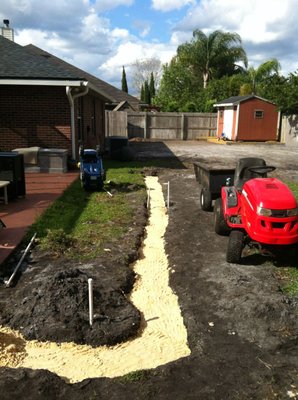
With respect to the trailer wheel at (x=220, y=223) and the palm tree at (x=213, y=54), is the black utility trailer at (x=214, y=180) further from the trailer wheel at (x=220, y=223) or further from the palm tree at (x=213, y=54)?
the palm tree at (x=213, y=54)

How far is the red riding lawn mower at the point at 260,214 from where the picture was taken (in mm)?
5312

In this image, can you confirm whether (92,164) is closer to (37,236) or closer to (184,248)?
(37,236)

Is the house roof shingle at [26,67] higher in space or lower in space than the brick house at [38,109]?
higher

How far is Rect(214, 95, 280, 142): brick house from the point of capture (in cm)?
2938

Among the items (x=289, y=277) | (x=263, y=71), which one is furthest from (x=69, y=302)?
(x=263, y=71)

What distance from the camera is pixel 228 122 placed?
102 feet

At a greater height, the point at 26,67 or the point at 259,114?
the point at 26,67

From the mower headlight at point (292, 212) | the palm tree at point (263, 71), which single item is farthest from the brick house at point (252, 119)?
the mower headlight at point (292, 212)

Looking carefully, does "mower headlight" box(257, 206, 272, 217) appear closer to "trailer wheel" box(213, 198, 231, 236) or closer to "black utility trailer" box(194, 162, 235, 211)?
"trailer wheel" box(213, 198, 231, 236)

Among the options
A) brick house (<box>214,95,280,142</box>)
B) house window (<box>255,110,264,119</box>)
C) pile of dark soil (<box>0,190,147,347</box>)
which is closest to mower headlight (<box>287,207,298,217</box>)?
pile of dark soil (<box>0,190,147,347</box>)

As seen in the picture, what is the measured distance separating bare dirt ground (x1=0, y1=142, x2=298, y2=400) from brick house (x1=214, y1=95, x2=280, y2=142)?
2432 centimetres

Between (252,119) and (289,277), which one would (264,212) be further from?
(252,119)

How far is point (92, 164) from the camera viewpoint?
1049 centimetres

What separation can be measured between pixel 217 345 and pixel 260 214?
2.06 metres
